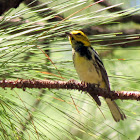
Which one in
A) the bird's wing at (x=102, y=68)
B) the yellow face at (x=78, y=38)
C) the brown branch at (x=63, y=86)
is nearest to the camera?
the brown branch at (x=63, y=86)

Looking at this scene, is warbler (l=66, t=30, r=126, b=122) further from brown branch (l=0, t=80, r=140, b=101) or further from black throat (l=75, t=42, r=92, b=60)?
brown branch (l=0, t=80, r=140, b=101)

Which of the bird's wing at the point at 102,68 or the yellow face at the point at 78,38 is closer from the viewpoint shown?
the yellow face at the point at 78,38

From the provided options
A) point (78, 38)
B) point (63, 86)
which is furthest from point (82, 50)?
point (63, 86)

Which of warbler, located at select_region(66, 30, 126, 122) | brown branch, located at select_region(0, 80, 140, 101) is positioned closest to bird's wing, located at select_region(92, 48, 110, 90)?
warbler, located at select_region(66, 30, 126, 122)

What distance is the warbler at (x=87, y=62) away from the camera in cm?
161

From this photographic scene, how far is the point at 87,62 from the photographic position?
1.66 metres

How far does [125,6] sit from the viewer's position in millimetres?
2004

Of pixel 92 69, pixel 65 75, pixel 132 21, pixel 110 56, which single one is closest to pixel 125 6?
pixel 132 21

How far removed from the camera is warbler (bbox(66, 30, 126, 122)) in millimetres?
1611

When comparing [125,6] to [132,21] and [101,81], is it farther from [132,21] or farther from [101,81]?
[101,81]

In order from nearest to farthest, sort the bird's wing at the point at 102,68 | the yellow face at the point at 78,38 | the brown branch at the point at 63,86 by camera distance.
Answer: the brown branch at the point at 63,86 → the yellow face at the point at 78,38 → the bird's wing at the point at 102,68

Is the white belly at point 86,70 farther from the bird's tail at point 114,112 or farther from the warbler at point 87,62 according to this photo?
the bird's tail at point 114,112

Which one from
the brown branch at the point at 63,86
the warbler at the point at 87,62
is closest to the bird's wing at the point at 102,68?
the warbler at the point at 87,62

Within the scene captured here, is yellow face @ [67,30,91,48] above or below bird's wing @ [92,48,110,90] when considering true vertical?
above
